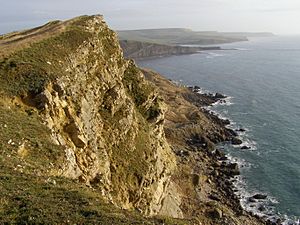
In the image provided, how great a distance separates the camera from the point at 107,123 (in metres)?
50.1

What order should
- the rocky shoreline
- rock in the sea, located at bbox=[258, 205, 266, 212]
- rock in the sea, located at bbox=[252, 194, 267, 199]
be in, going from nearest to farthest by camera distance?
rock in the sea, located at bbox=[258, 205, 266, 212], the rocky shoreline, rock in the sea, located at bbox=[252, 194, 267, 199]

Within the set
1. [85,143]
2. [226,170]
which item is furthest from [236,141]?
[85,143]

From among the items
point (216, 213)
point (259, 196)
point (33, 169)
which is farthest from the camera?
point (259, 196)

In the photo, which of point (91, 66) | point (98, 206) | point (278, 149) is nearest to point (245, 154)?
point (278, 149)

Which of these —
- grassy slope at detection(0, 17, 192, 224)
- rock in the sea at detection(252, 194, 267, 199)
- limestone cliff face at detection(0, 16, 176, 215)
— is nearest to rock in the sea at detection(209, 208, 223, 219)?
limestone cliff face at detection(0, 16, 176, 215)

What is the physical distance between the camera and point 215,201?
68.4 metres

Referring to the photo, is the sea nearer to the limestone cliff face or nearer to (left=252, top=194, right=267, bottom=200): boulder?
(left=252, top=194, right=267, bottom=200): boulder

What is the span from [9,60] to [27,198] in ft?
82.2

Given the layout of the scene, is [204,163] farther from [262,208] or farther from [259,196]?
[262,208]

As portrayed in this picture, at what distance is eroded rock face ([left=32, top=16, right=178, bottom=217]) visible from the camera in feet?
128

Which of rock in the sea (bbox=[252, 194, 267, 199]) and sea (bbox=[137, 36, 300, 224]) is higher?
sea (bbox=[137, 36, 300, 224])

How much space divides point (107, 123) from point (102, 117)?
1109 mm

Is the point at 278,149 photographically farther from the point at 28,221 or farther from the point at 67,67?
the point at 28,221

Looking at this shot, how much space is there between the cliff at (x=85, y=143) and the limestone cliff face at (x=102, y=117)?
5.6 inches
